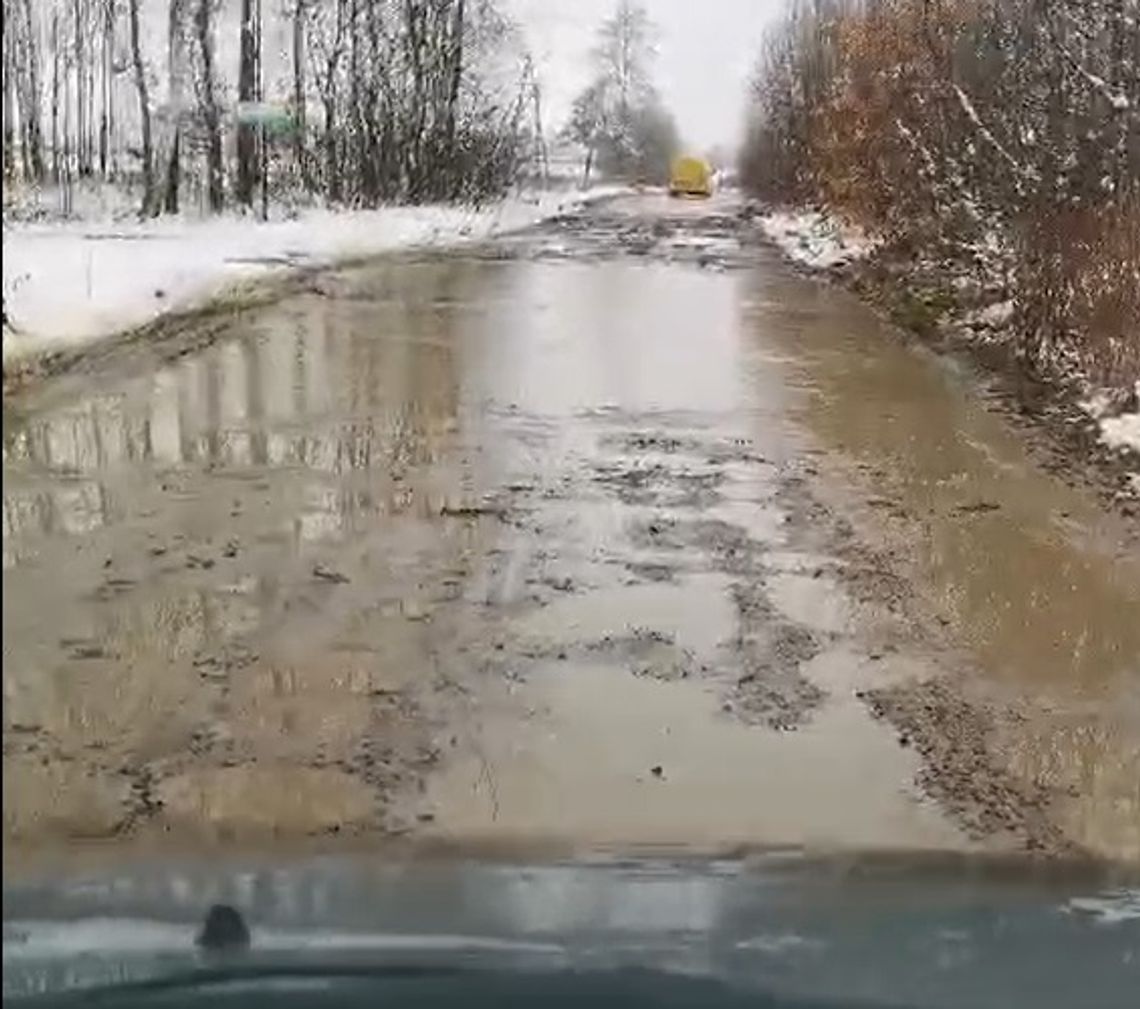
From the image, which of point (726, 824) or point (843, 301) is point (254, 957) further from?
point (843, 301)

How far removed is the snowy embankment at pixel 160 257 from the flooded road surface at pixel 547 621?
1.26ft

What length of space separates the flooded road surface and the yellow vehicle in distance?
215ft

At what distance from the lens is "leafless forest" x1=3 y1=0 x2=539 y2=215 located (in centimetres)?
2784

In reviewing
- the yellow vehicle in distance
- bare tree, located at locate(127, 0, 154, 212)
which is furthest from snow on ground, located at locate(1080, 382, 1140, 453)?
the yellow vehicle in distance

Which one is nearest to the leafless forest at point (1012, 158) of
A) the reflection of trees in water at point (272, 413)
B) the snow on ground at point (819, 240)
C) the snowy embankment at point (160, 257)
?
the snow on ground at point (819, 240)

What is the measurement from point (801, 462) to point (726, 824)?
22.8 feet

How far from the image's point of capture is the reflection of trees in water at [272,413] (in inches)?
415

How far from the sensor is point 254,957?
10.8 feet

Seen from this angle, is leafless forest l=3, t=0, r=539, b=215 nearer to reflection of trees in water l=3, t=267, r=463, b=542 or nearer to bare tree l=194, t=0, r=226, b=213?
bare tree l=194, t=0, r=226, b=213

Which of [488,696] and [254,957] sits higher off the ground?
[254,957]

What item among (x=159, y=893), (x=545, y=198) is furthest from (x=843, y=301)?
(x=545, y=198)

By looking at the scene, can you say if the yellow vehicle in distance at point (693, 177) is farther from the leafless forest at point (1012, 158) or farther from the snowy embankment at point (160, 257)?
the leafless forest at point (1012, 158)

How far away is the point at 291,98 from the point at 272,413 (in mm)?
26239

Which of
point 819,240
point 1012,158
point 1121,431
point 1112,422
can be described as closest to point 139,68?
point 819,240
